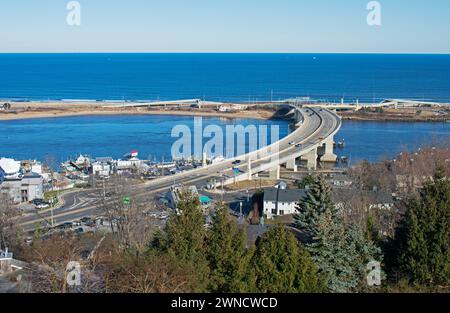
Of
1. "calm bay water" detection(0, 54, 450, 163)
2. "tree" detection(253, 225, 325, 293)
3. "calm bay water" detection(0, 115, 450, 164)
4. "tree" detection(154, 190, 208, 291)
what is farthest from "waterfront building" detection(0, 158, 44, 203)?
"tree" detection(253, 225, 325, 293)

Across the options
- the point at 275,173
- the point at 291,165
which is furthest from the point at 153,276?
the point at 291,165

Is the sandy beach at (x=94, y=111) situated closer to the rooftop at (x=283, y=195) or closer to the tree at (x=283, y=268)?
the rooftop at (x=283, y=195)

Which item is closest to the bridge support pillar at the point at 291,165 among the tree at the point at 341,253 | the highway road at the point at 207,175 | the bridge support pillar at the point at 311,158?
the highway road at the point at 207,175

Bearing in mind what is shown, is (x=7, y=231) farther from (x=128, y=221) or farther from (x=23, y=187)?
(x=23, y=187)

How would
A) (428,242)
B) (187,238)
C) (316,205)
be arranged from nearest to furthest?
1. (187,238)
2. (428,242)
3. (316,205)

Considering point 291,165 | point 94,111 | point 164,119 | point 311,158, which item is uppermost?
point 94,111
